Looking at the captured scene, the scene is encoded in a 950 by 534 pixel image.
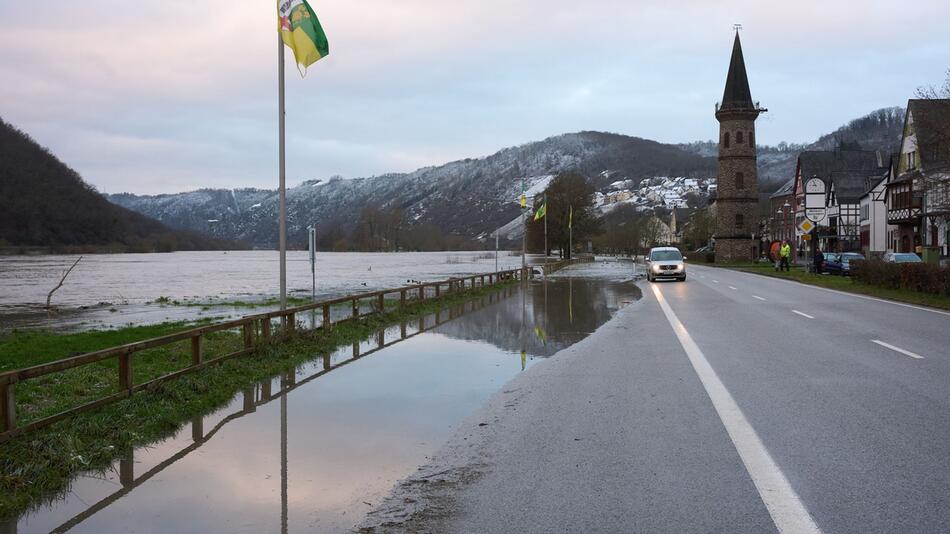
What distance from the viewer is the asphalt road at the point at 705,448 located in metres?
4.91

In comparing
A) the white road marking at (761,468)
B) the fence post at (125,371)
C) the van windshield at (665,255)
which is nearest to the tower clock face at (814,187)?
the van windshield at (665,255)

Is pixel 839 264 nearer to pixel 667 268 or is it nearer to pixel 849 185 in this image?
pixel 667 268

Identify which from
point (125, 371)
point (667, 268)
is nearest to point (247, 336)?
point (125, 371)

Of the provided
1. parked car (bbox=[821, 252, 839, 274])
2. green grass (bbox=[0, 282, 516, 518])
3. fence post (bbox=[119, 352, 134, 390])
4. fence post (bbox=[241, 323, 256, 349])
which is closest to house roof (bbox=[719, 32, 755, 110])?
parked car (bbox=[821, 252, 839, 274])

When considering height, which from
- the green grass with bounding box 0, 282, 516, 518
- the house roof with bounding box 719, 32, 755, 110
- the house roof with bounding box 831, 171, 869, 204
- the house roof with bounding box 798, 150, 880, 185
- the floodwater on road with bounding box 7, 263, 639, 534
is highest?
the house roof with bounding box 719, 32, 755, 110

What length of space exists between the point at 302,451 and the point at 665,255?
36291 millimetres

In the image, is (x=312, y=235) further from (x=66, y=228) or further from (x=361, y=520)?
(x=66, y=228)

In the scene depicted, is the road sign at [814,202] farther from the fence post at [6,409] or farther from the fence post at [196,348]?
the fence post at [6,409]

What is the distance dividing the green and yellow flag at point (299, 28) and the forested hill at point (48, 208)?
13641 centimetres

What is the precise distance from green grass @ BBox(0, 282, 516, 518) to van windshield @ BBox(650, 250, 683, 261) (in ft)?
86.7

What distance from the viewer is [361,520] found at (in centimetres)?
513

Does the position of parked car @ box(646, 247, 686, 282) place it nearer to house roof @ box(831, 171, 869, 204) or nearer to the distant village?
the distant village

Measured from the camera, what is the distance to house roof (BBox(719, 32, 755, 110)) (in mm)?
90375

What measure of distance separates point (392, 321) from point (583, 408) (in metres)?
11.9
